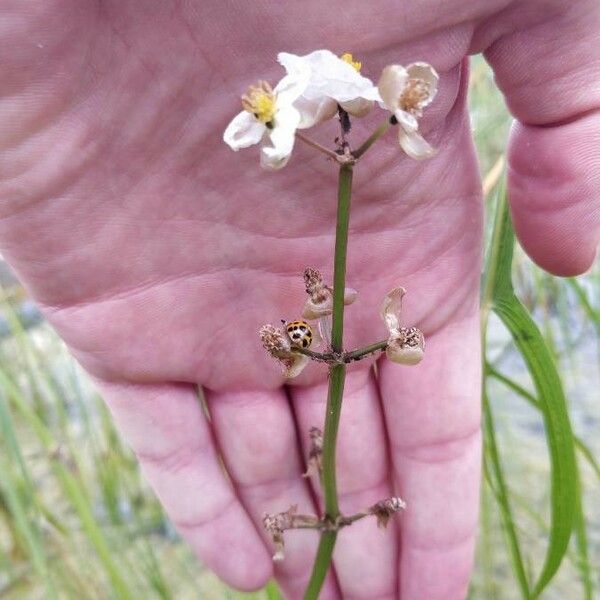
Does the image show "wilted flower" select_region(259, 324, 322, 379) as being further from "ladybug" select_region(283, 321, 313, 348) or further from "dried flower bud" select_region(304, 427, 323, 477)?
"dried flower bud" select_region(304, 427, 323, 477)

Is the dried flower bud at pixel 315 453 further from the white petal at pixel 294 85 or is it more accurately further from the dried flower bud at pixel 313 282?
the white petal at pixel 294 85

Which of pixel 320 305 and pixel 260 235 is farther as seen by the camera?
pixel 260 235

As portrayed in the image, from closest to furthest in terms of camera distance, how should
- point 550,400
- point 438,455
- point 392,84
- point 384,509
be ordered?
point 392,84
point 384,509
point 550,400
point 438,455

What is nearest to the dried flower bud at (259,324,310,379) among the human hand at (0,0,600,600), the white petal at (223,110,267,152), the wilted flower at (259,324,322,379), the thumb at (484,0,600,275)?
the wilted flower at (259,324,322,379)

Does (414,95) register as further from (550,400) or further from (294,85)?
(550,400)

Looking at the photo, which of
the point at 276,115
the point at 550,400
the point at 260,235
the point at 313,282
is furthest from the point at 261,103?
the point at 550,400

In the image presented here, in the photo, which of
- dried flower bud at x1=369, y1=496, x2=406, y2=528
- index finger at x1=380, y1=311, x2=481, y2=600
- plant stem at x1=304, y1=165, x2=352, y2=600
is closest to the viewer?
plant stem at x1=304, y1=165, x2=352, y2=600
